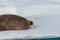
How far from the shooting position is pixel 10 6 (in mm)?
1452

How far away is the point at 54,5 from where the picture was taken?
4.86 ft

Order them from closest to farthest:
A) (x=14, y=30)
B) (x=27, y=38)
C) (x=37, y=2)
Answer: (x=27, y=38) → (x=14, y=30) → (x=37, y=2)

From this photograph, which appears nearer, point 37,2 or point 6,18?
point 6,18

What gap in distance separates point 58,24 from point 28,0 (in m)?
0.70

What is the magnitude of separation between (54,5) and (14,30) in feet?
2.22

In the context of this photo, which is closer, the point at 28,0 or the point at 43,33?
the point at 43,33

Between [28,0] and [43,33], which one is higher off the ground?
[28,0]

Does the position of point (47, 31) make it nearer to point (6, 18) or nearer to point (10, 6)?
point (6, 18)

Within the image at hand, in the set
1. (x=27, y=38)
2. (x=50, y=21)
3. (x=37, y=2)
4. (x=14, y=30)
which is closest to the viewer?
(x=27, y=38)

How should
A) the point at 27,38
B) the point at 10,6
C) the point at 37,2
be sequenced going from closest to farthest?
the point at 27,38 → the point at 10,6 → the point at 37,2

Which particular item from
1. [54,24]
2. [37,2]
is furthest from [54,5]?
[54,24]

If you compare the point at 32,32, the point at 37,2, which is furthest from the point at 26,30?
the point at 37,2

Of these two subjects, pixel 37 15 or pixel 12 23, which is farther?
pixel 37 15

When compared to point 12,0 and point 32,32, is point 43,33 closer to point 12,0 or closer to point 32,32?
point 32,32
